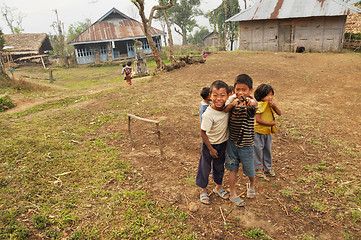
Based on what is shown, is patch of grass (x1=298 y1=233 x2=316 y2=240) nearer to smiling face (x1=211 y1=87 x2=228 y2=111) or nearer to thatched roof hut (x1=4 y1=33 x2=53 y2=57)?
smiling face (x1=211 y1=87 x2=228 y2=111)

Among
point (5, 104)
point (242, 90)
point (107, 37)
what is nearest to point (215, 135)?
point (242, 90)

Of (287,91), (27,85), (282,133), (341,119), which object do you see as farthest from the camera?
(27,85)

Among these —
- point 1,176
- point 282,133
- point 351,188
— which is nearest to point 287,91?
point 282,133

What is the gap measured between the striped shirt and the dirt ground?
37.8 inches

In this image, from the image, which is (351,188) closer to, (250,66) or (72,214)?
(72,214)

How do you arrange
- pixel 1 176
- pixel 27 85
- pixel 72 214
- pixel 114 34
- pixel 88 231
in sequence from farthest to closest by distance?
pixel 114 34 → pixel 27 85 → pixel 1 176 → pixel 72 214 → pixel 88 231

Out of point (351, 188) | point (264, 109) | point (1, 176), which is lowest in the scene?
point (351, 188)

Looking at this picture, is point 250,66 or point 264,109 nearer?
point 264,109

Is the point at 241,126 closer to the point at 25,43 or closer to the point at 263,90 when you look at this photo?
the point at 263,90

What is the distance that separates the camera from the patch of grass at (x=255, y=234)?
262 centimetres

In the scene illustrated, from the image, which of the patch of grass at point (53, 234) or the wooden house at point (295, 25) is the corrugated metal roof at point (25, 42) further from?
the patch of grass at point (53, 234)

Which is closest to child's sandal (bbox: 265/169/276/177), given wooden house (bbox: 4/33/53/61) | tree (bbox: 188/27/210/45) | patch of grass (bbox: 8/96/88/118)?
patch of grass (bbox: 8/96/88/118)

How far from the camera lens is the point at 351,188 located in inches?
132

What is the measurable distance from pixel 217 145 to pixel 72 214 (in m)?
2.15
